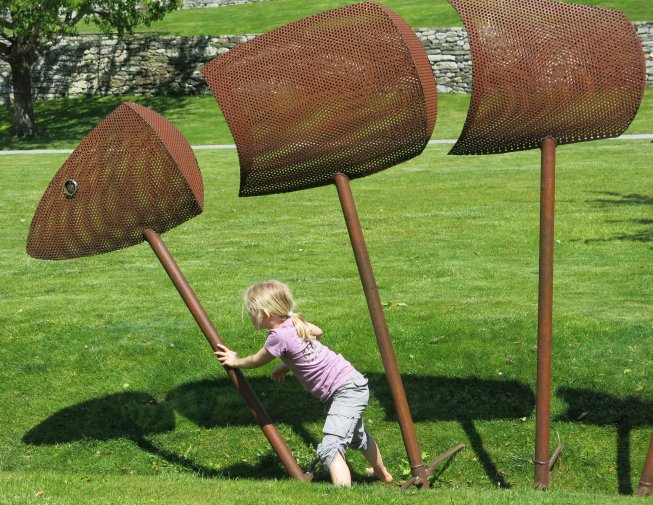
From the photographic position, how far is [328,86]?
5047 millimetres

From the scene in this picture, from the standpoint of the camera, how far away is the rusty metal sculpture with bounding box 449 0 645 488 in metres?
5.14

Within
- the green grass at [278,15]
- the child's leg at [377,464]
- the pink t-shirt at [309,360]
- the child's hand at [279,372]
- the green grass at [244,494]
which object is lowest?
the green grass at [278,15]

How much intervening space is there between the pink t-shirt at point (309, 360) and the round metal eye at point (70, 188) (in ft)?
4.29

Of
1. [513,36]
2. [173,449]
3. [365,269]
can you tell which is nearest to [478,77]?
[513,36]

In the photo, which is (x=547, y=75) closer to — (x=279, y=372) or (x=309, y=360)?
(x=309, y=360)

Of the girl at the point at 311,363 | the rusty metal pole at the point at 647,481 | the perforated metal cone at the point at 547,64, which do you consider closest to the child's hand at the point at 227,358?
the girl at the point at 311,363

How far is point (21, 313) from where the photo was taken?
8.79 metres

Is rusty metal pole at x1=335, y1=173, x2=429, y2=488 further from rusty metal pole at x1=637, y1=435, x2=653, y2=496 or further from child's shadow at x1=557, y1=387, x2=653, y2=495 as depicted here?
child's shadow at x1=557, y1=387, x2=653, y2=495

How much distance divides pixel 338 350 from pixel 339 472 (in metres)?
2.29

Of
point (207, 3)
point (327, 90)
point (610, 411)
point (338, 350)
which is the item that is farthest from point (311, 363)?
point (207, 3)

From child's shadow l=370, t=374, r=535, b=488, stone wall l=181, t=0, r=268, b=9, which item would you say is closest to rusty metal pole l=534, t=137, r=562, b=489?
child's shadow l=370, t=374, r=535, b=488

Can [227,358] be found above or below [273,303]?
below

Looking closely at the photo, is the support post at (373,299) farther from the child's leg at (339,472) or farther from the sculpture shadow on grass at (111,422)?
the sculpture shadow on grass at (111,422)

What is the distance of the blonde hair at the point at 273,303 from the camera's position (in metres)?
5.38
